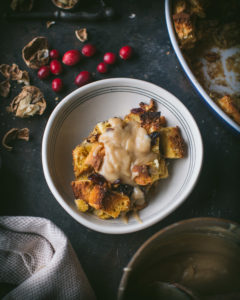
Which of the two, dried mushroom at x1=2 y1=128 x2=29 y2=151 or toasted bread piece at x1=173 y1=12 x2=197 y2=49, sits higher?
toasted bread piece at x1=173 y1=12 x2=197 y2=49

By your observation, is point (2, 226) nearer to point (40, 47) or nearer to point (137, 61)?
point (40, 47)

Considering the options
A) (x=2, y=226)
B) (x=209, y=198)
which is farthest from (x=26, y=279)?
(x=209, y=198)

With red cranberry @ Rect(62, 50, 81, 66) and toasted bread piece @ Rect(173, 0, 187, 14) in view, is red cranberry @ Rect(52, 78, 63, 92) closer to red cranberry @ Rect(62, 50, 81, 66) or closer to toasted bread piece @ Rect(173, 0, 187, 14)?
red cranberry @ Rect(62, 50, 81, 66)

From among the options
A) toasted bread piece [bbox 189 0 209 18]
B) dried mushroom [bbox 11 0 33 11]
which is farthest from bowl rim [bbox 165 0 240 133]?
dried mushroom [bbox 11 0 33 11]

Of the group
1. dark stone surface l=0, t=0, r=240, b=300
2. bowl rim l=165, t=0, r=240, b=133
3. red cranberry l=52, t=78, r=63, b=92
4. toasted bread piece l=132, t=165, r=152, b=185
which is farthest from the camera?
red cranberry l=52, t=78, r=63, b=92

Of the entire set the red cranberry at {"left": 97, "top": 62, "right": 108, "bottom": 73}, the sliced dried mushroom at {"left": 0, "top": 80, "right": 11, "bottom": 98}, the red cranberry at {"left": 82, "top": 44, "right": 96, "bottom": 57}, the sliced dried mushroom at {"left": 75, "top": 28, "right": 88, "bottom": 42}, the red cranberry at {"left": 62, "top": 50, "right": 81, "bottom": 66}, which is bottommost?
the sliced dried mushroom at {"left": 0, "top": 80, "right": 11, "bottom": 98}

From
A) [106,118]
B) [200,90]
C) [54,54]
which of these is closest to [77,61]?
[54,54]
